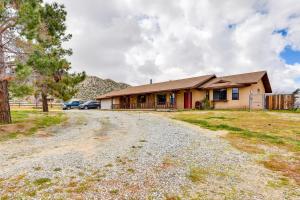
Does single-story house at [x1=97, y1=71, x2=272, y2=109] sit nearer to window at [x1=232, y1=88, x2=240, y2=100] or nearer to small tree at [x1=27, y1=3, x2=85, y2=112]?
window at [x1=232, y1=88, x2=240, y2=100]

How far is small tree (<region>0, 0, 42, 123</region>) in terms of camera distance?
398 inches

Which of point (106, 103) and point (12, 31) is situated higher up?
point (12, 31)

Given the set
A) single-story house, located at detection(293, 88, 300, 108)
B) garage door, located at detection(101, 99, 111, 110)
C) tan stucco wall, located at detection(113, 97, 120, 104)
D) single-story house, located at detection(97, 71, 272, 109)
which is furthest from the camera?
garage door, located at detection(101, 99, 111, 110)

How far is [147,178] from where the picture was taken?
4934mm

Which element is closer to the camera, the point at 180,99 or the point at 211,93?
the point at 211,93

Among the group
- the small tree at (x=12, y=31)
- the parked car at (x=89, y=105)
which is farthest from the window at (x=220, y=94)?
the parked car at (x=89, y=105)

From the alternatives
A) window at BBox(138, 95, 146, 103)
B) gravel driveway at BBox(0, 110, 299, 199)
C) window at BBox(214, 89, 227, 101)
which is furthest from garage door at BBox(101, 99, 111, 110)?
gravel driveway at BBox(0, 110, 299, 199)

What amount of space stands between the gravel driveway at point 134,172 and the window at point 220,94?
17.4m

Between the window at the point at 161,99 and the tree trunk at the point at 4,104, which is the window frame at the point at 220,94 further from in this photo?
the tree trunk at the point at 4,104

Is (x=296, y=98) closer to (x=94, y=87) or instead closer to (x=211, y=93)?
(x=211, y=93)

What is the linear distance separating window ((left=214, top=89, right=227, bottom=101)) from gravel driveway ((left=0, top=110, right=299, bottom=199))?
57.0ft

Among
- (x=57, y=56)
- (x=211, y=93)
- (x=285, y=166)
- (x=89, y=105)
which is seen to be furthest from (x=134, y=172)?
(x=89, y=105)

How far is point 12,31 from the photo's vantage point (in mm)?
11500

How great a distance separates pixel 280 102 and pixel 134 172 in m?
21.0
